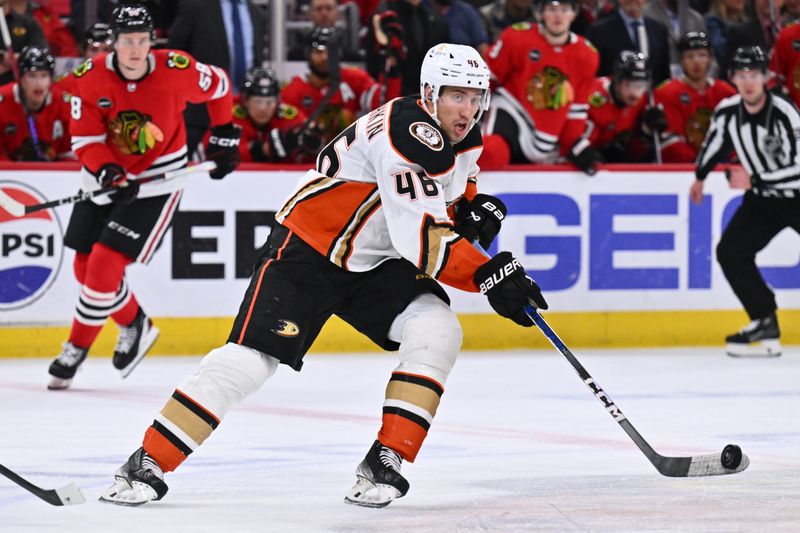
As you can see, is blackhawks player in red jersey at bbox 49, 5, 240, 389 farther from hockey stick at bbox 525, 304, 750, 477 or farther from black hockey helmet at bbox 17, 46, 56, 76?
hockey stick at bbox 525, 304, 750, 477

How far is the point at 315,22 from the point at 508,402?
275 centimetres

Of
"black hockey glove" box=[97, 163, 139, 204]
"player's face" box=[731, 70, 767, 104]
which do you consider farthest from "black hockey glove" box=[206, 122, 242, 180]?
"player's face" box=[731, 70, 767, 104]

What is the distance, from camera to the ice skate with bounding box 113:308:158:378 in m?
5.87

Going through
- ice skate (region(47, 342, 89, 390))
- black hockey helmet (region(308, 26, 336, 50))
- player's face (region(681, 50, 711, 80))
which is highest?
black hockey helmet (region(308, 26, 336, 50))

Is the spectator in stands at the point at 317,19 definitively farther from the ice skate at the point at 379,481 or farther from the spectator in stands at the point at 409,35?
the ice skate at the point at 379,481

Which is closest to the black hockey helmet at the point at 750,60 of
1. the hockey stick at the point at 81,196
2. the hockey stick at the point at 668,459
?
the hockey stick at the point at 81,196

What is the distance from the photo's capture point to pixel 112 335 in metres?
6.59

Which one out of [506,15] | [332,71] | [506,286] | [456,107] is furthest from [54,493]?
[506,15]

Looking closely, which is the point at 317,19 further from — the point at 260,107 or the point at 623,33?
the point at 623,33

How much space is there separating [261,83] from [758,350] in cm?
258

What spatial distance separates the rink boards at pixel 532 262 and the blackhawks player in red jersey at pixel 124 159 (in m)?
0.65

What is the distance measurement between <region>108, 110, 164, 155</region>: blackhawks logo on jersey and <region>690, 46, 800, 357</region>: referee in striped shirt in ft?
8.61

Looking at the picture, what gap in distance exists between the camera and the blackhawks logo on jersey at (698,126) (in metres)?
7.69

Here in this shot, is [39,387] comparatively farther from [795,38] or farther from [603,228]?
[795,38]
